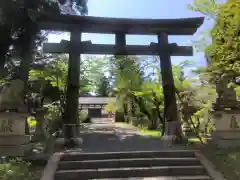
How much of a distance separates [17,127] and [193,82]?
9.60 m

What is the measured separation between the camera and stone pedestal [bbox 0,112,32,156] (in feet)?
22.1

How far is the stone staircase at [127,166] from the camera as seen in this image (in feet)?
19.0

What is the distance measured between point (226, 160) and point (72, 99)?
5.37m

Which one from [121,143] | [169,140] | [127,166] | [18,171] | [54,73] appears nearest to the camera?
[18,171]

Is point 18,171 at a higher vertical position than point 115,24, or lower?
lower

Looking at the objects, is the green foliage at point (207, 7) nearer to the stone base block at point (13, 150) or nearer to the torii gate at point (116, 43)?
the torii gate at point (116, 43)

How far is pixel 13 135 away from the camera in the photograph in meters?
6.84

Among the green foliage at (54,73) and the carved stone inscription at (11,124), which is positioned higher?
the green foliage at (54,73)

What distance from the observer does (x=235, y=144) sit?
25.0 ft

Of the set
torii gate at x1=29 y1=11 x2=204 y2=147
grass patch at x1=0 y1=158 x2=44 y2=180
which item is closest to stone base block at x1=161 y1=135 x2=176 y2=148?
torii gate at x1=29 y1=11 x2=204 y2=147

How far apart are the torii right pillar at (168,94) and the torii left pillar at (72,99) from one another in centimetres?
330

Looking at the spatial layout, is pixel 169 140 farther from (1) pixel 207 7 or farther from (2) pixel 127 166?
(1) pixel 207 7

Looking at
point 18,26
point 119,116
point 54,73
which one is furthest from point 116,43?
point 119,116

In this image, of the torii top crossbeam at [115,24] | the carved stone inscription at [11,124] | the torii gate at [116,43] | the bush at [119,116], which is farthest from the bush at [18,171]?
the bush at [119,116]
